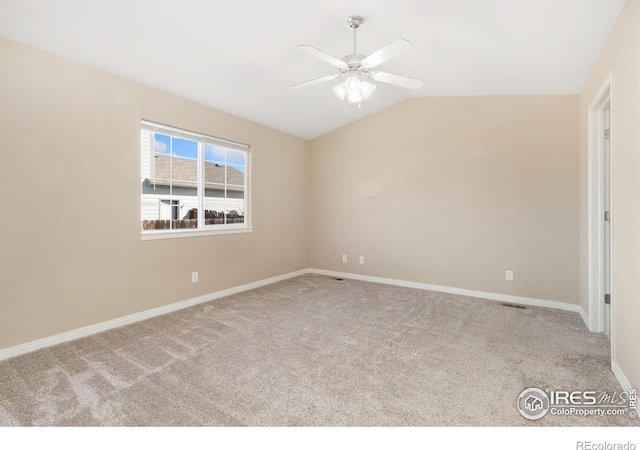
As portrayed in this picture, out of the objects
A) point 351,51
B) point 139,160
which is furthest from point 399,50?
point 139,160

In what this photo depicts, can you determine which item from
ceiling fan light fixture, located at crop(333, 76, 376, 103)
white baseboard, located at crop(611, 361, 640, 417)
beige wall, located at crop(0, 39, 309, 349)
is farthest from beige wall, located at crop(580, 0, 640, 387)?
beige wall, located at crop(0, 39, 309, 349)

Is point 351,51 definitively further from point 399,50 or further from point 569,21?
point 569,21

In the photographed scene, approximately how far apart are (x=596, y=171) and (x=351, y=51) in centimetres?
261

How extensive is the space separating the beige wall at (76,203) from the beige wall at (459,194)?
2275 mm

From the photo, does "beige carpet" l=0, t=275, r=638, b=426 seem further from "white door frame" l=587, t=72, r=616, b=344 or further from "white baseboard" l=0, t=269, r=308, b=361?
"white door frame" l=587, t=72, r=616, b=344

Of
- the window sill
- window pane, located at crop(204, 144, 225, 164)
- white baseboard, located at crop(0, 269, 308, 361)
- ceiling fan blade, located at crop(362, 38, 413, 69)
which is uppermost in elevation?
ceiling fan blade, located at crop(362, 38, 413, 69)

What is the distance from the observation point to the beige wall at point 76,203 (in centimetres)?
234

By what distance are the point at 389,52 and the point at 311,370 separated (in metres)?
2.32

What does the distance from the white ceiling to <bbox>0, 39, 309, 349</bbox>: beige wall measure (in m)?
0.25

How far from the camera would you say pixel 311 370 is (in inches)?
84.9

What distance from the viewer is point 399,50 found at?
2055 millimetres

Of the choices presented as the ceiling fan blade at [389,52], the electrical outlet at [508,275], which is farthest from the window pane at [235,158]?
the electrical outlet at [508,275]

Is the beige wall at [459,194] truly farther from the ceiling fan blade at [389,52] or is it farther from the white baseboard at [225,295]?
the ceiling fan blade at [389,52]

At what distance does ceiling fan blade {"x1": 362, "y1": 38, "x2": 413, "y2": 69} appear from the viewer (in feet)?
6.41
